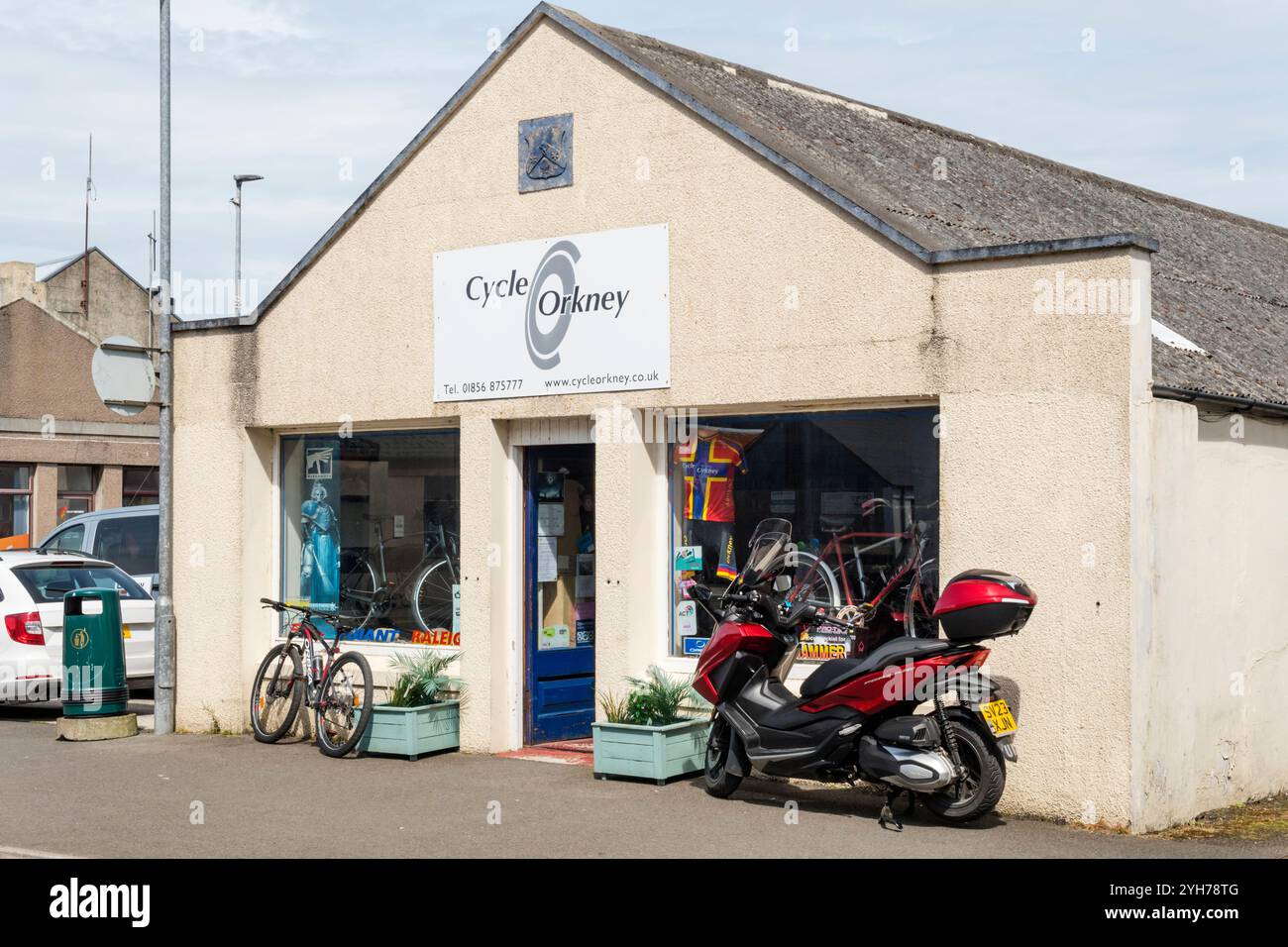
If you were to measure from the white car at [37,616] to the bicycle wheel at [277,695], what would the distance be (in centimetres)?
176

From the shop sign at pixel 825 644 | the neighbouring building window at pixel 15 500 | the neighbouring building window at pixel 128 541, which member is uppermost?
the neighbouring building window at pixel 15 500

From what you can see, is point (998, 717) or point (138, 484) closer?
point (998, 717)

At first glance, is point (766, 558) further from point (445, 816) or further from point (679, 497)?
point (445, 816)

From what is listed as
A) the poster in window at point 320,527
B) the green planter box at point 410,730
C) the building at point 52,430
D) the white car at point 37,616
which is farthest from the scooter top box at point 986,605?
the building at point 52,430

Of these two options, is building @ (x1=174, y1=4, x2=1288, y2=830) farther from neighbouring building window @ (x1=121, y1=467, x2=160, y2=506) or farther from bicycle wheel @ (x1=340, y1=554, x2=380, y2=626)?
neighbouring building window @ (x1=121, y1=467, x2=160, y2=506)

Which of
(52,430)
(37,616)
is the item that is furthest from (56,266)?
(37,616)

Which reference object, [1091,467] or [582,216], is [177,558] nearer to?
[582,216]

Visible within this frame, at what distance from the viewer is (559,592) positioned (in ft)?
39.1

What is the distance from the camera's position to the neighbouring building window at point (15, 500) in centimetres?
3014

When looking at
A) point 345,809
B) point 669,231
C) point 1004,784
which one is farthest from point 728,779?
point 669,231

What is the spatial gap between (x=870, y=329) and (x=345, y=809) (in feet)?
14.4

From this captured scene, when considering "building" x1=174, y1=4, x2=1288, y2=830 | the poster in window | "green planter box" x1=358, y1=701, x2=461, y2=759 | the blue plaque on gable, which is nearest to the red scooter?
"building" x1=174, y1=4, x2=1288, y2=830

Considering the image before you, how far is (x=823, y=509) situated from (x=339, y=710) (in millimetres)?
4036

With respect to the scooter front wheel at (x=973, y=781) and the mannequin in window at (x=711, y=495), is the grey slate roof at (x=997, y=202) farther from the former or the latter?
the scooter front wheel at (x=973, y=781)
